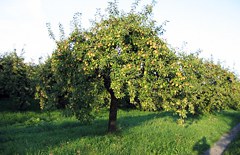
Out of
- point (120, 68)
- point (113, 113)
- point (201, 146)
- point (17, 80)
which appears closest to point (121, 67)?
point (120, 68)

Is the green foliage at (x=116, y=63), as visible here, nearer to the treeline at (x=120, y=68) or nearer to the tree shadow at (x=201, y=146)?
the treeline at (x=120, y=68)

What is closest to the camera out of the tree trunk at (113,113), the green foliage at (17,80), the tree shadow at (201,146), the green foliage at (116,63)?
the green foliage at (116,63)

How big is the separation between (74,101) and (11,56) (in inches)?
932

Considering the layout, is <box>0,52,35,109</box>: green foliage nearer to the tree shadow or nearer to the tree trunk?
the tree trunk

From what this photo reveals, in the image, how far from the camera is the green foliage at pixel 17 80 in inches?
1252

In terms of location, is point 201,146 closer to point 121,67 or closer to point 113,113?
point 113,113

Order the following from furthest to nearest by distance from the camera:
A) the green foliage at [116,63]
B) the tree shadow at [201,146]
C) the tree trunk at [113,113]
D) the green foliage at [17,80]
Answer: the green foliage at [17,80], the tree trunk at [113,113], the tree shadow at [201,146], the green foliage at [116,63]

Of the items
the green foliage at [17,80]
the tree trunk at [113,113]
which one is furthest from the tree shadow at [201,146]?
the green foliage at [17,80]

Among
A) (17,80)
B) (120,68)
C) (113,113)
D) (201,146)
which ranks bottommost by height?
(201,146)

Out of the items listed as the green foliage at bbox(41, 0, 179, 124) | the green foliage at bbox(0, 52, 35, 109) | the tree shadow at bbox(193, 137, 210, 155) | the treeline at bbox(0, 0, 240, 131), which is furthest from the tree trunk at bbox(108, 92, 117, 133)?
the green foliage at bbox(0, 52, 35, 109)

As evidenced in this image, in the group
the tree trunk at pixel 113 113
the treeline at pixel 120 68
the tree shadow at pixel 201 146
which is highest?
the treeline at pixel 120 68

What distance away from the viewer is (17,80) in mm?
32219

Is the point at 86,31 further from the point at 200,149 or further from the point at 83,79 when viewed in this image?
the point at 200,149

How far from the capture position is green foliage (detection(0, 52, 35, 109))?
31.8m
